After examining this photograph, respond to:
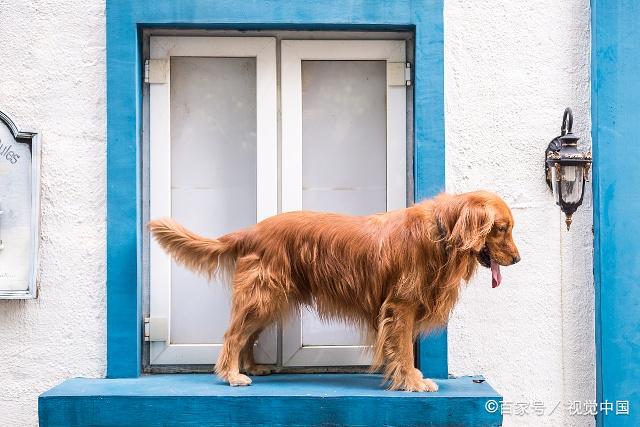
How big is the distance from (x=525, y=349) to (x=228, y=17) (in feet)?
7.19

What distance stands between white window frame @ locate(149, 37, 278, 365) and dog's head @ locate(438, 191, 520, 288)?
1.02 metres

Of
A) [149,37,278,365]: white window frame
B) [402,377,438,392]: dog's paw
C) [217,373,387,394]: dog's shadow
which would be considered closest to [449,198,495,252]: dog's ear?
[402,377,438,392]: dog's paw

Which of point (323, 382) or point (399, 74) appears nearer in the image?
point (323, 382)

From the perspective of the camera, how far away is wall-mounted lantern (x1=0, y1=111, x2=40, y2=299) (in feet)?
14.0

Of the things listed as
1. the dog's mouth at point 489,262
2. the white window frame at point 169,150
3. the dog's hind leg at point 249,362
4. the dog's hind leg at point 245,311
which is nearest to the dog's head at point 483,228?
the dog's mouth at point 489,262

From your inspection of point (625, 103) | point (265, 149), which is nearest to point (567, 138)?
point (625, 103)

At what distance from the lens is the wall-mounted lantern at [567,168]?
13.9 feet

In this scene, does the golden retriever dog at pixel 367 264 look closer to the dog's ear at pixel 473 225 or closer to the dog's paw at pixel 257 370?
the dog's ear at pixel 473 225

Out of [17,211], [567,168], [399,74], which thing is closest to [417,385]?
[567,168]

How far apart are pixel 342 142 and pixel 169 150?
0.88 m

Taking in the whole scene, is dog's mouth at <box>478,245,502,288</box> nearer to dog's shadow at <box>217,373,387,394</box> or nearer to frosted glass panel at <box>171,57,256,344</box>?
dog's shadow at <box>217,373,387,394</box>

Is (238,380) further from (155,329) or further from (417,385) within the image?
(417,385)

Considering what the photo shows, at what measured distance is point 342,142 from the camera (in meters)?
4.51

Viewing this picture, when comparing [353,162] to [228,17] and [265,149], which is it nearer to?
[265,149]
